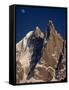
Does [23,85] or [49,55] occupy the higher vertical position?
[49,55]

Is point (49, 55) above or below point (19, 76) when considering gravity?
above

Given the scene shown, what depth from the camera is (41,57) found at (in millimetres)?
1701

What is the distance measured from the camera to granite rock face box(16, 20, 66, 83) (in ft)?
5.43

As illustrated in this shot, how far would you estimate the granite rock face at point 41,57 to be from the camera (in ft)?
5.43
